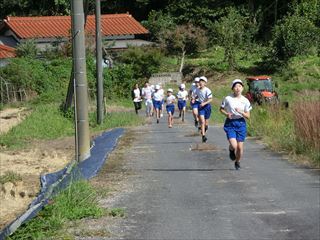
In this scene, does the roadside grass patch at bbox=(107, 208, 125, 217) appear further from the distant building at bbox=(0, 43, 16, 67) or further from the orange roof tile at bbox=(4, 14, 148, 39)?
the orange roof tile at bbox=(4, 14, 148, 39)

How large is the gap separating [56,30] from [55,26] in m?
0.90

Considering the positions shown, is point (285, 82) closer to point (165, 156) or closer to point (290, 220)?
point (165, 156)

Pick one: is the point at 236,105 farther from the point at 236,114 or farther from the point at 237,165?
the point at 237,165

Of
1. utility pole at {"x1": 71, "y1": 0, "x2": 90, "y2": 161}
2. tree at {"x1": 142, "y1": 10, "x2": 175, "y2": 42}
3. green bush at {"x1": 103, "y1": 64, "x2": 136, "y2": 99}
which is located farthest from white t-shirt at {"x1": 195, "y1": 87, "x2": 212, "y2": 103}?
tree at {"x1": 142, "y1": 10, "x2": 175, "y2": 42}

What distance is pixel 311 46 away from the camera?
1965 inches

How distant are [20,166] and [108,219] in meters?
9.89

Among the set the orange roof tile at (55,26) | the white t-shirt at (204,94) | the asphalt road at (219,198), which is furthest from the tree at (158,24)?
the asphalt road at (219,198)

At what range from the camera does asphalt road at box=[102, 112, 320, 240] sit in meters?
7.83

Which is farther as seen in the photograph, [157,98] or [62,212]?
[157,98]

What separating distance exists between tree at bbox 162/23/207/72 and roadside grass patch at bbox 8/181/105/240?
4372 centimetres

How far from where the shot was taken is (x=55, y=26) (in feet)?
175

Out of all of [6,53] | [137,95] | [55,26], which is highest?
[55,26]

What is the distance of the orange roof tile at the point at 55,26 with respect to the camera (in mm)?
52219

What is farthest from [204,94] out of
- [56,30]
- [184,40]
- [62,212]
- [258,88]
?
[184,40]
